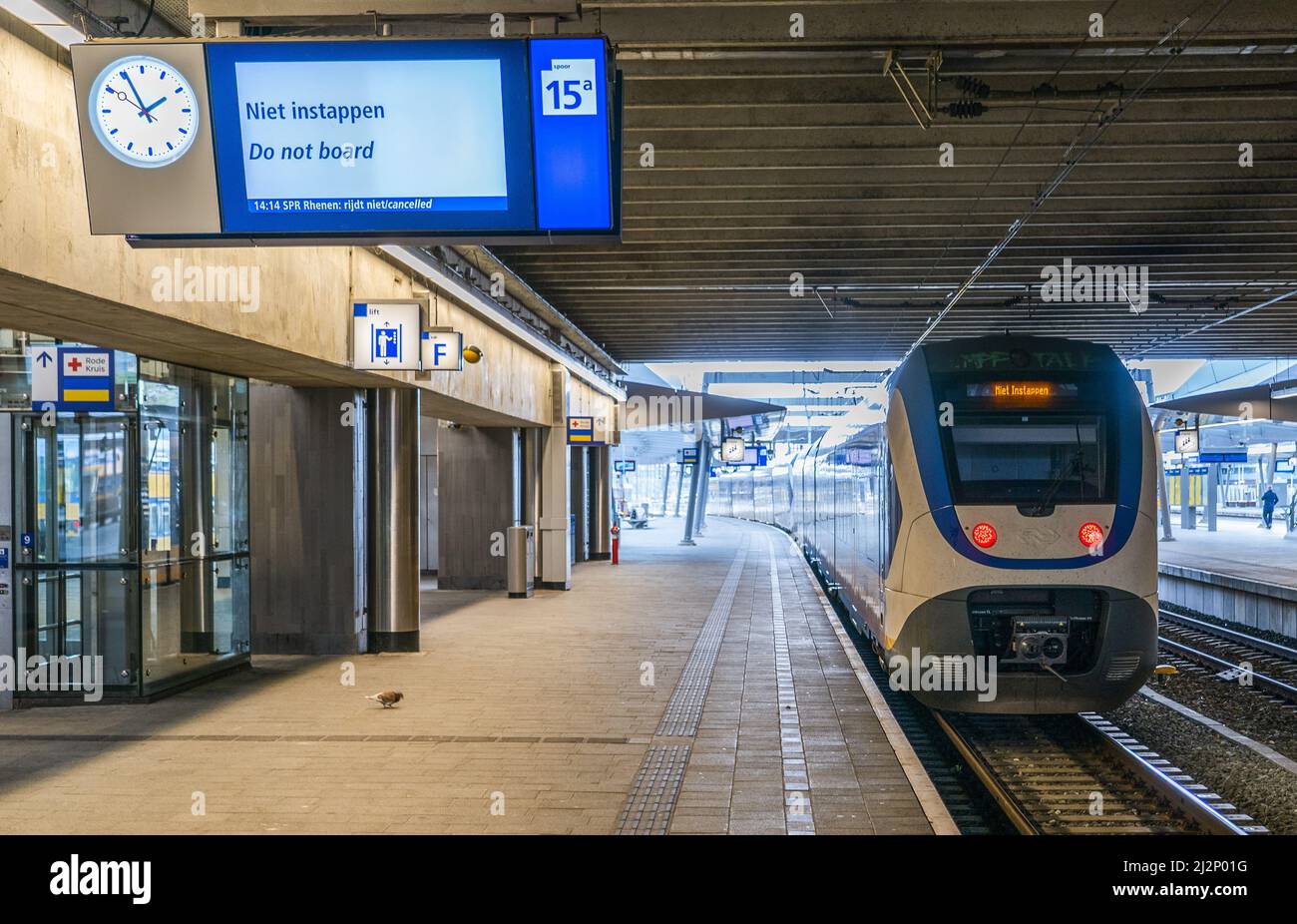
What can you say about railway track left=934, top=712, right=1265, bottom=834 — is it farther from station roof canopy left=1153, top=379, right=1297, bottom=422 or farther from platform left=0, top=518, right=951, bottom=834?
station roof canopy left=1153, top=379, right=1297, bottom=422

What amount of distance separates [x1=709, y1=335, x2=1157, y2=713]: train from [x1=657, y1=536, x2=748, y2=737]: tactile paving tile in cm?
175

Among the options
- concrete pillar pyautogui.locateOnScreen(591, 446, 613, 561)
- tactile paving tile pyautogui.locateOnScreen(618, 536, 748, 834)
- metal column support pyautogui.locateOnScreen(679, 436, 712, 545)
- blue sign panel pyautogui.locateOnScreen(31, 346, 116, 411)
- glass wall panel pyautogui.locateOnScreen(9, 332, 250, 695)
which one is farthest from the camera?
metal column support pyautogui.locateOnScreen(679, 436, 712, 545)

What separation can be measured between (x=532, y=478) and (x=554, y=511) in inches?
27.7

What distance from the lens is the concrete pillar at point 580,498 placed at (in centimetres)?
2555

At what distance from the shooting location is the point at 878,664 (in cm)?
1173

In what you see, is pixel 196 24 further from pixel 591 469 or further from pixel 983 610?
pixel 591 469

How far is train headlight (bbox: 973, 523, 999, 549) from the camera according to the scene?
7605 mm

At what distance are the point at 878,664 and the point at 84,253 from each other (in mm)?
8484

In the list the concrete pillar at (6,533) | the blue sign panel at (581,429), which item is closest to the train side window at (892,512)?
the concrete pillar at (6,533)

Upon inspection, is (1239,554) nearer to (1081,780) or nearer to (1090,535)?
(1090,535)

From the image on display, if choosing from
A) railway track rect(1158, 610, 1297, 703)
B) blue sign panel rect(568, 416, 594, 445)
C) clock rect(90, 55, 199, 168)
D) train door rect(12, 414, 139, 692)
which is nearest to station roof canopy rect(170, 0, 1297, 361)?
clock rect(90, 55, 199, 168)

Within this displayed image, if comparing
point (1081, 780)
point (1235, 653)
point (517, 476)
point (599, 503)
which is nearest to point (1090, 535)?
point (1081, 780)

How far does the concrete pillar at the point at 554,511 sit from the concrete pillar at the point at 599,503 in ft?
24.9
